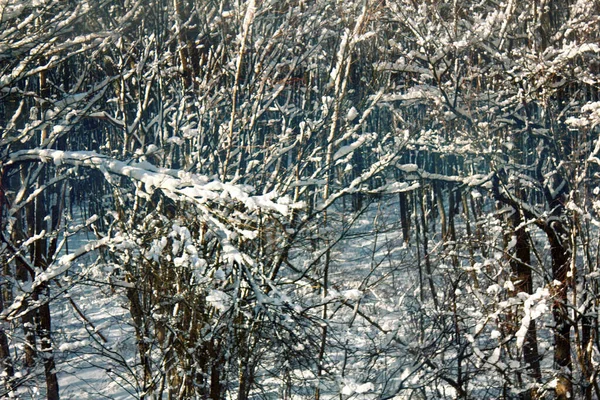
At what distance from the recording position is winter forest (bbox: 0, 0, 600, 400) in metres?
5.39

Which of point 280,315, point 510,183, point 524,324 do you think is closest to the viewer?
point 280,315

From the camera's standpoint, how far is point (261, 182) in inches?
305

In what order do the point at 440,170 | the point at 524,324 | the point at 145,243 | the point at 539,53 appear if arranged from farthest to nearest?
the point at 440,170 → the point at 539,53 → the point at 524,324 → the point at 145,243

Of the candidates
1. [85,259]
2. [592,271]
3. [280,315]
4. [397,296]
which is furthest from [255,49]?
[85,259]

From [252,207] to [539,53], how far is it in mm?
9139

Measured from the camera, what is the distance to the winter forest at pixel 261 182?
539cm

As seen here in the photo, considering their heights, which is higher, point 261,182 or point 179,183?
point 179,183

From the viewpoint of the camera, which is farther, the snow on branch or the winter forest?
the winter forest

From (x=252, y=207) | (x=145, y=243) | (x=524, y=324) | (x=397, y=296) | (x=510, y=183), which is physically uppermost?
(x=252, y=207)

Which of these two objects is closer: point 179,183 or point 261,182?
point 179,183

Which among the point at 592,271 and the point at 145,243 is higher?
the point at 145,243

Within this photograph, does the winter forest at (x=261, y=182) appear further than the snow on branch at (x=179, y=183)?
Yes

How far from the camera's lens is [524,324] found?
33.6 feet

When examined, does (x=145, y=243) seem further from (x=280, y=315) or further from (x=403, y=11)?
(x=403, y=11)
